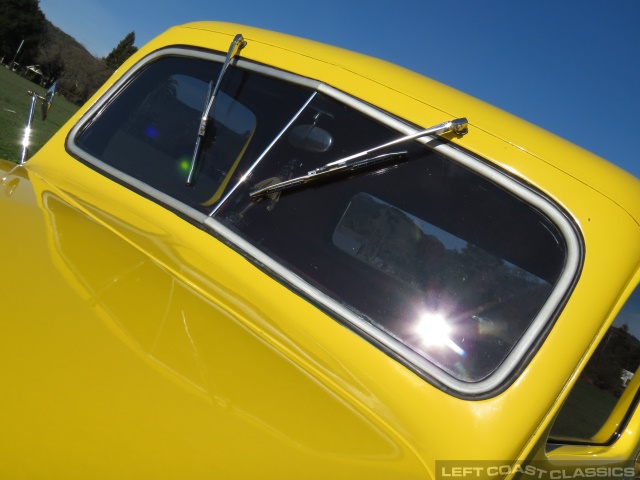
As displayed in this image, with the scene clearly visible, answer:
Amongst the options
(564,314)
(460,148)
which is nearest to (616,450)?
(564,314)

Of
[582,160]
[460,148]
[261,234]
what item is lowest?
[261,234]

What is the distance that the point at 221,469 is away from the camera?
87 cm

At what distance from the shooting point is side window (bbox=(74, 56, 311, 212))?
2002 millimetres

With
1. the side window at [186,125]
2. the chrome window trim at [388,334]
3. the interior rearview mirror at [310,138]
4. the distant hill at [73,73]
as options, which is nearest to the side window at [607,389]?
the chrome window trim at [388,334]

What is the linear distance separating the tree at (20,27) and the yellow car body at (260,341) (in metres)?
66.1

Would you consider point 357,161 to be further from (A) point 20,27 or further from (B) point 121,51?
(B) point 121,51

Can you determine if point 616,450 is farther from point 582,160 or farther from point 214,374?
point 214,374

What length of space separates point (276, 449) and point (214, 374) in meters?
0.20

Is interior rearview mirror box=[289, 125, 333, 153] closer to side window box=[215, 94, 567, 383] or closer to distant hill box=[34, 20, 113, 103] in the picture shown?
side window box=[215, 94, 567, 383]

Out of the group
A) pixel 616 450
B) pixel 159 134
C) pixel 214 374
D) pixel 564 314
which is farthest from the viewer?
pixel 159 134

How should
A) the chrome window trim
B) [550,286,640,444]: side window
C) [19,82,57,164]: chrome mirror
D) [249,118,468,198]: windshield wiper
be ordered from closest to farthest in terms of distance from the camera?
the chrome window trim < [550,286,640,444]: side window < [249,118,468,198]: windshield wiper < [19,82,57,164]: chrome mirror

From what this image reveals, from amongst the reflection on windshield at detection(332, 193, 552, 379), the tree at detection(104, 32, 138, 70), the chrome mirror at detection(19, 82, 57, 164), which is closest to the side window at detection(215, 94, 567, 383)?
the reflection on windshield at detection(332, 193, 552, 379)

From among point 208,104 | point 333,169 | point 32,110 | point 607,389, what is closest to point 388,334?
point 333,169

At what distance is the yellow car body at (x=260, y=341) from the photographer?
2.87 feet
